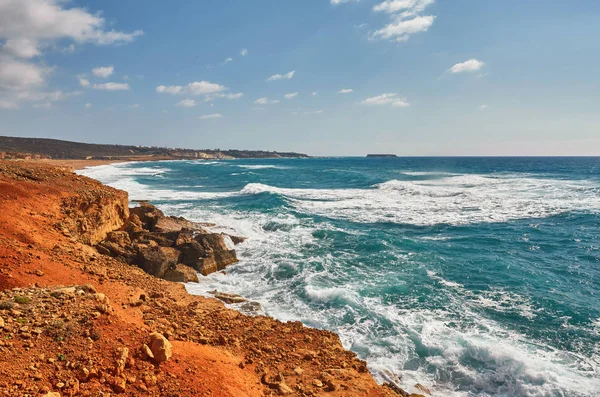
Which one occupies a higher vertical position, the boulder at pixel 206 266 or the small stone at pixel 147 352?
the small stone at pixel 147 352

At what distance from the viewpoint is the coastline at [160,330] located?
5.34 meters

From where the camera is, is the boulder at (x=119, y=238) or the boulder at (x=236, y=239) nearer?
the boulder at (x=119, y=238)

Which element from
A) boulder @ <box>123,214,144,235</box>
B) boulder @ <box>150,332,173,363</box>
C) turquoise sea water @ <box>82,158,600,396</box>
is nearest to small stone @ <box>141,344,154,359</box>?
boulder @ <box>150,332,173,363</box>

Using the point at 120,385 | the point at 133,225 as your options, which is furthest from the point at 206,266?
the point at 120,385

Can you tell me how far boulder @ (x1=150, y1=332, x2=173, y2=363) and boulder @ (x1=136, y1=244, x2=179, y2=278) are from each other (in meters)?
7.49

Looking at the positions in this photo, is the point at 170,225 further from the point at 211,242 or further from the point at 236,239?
the point at 211,242

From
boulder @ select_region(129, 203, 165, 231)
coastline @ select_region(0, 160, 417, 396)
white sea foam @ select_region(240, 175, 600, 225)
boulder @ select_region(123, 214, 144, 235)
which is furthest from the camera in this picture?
white sea foam @ select_region(240, 175, 600, 225)

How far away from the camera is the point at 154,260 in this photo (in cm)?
1300

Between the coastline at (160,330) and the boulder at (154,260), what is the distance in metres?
1.58

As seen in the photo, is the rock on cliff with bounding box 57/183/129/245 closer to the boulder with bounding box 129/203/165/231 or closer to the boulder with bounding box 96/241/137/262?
the boulder with bounding box 96/241/137/262

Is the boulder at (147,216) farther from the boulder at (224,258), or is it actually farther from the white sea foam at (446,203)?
the white sea foam at (446,203)

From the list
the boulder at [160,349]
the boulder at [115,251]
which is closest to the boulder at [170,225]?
the boulder at [115,251]

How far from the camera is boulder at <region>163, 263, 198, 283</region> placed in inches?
514

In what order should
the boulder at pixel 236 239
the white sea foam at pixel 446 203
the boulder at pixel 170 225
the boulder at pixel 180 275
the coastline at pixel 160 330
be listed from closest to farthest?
the coastline at pixel 160 330 < the boulder at pixel 180 275 < the boulder at pixel 170 225 < the boulder at pixel 236 239 < the white sea foam at pixel 446 203
